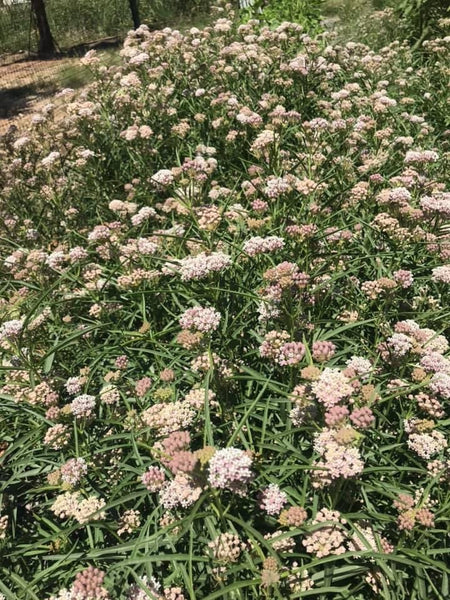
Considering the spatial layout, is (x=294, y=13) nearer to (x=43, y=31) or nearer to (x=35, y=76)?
(x=35, y=76)

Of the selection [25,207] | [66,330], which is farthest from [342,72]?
[66,330]

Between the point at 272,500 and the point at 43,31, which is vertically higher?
the point at 43,31

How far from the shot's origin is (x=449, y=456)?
71.1 inches

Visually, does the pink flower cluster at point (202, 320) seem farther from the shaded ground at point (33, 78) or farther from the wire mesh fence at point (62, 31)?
the wire mesh fence at point (62, 31)

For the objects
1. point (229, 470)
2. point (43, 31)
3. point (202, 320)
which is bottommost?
point (229, 470)

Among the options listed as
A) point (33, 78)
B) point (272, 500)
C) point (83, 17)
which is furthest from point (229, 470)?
point (83, 17)

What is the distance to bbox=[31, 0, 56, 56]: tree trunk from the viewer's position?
13.4m

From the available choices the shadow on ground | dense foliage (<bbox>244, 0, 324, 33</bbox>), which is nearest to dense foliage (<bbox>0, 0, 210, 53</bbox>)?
the shadow on ground

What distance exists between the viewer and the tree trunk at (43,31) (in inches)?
528

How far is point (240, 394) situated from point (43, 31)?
15.5 meters

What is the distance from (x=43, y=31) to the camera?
45.0 ft

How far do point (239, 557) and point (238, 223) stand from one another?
1972 mm

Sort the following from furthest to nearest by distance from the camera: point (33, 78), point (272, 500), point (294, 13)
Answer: point (33, 78) < point (294, 13) < point (272, 500)

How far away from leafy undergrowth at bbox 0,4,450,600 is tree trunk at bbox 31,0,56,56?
12439mm
